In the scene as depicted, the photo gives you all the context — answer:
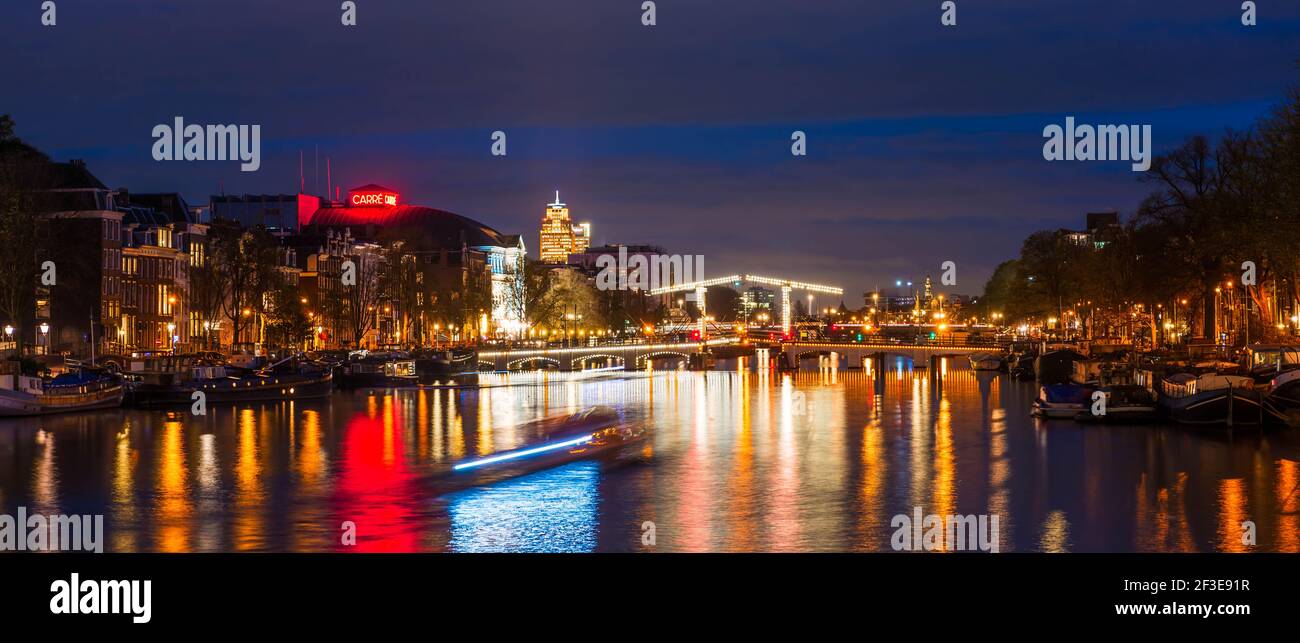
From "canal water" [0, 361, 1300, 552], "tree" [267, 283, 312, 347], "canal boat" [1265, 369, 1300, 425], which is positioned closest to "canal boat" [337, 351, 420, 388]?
"tree" [267, 283, 312, 347]

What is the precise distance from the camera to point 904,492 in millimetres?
46562

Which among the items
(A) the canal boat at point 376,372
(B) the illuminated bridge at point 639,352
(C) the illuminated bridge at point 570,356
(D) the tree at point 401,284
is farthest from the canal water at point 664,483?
(D) the tree at point 401,284

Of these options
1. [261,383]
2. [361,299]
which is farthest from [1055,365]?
[361,299]

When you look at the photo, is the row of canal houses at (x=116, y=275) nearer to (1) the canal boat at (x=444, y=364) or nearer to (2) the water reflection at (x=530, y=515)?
(1) the canal boat at (x=444, y=364)

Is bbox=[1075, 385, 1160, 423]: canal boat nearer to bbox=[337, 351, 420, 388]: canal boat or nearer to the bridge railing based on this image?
bbox=[337, 351, 420, 388]: canal boat

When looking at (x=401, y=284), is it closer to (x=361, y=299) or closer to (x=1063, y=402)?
(x=361, y=299)

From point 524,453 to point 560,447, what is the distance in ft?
9.86

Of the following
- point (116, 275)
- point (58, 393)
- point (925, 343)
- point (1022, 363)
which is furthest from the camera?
point (925, 343)

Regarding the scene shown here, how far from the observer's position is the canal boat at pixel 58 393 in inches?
2825

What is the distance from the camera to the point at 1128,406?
72188 mm

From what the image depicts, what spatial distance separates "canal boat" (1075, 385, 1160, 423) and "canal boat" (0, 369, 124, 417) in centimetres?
5503

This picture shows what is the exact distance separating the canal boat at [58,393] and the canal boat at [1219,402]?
58644 millimetres
